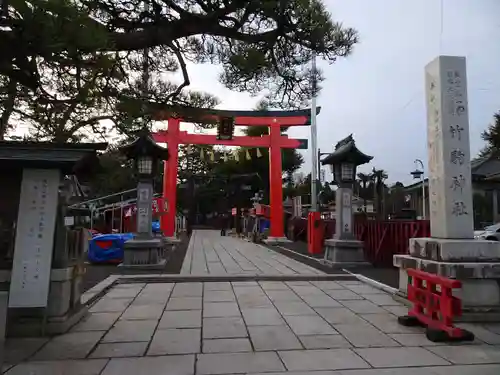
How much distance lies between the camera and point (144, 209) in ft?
38.1

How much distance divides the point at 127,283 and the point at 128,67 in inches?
192

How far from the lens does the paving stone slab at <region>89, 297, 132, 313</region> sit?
6445 mm

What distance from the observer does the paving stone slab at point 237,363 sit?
3.91m

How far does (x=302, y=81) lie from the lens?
5.77m

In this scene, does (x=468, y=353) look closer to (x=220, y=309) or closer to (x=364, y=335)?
(x=364, y=335)

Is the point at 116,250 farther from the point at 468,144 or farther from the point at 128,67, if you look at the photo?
the point at 468,144

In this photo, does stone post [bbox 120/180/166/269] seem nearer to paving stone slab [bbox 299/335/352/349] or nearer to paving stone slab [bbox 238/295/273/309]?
paving stone slab [bbox 238/295/273/309]

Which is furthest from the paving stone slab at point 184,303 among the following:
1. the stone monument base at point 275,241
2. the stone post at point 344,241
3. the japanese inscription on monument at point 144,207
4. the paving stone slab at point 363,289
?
the stone monument base at point 275,241

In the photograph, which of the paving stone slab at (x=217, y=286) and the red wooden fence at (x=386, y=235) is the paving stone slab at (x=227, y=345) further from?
the red wooden fence at (x=386, y=235)

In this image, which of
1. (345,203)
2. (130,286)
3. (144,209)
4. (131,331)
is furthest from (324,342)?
(144,209)

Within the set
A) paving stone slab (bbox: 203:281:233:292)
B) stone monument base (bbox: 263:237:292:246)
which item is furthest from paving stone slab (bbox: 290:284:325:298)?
stone monument base (bbox: 263:237:292:246)

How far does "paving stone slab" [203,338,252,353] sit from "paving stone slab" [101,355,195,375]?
298mm

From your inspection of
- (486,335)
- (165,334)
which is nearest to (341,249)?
(486,335)

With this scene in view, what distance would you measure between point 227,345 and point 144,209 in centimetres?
746
